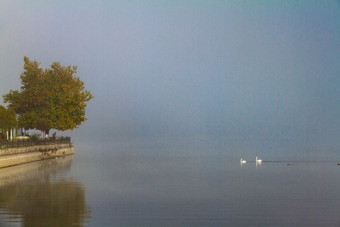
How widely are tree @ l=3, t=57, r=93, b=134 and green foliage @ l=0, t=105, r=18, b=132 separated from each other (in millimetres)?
11853

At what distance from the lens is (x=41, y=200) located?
76.9 ft

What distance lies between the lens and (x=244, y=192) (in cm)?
2942

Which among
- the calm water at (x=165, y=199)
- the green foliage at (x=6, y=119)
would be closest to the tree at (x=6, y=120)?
the green foliage at (x=6, y=119)

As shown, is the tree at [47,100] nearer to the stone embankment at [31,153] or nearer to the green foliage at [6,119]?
the stone embankment at [31,153]

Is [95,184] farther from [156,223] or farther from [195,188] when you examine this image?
[156,223]

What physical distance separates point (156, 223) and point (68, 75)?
144 ft

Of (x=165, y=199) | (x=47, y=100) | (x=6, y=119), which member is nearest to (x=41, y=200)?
(x=165, y=199)

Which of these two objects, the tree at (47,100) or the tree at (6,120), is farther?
the tree at (47,100)

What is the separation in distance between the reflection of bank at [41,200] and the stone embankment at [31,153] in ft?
13.6

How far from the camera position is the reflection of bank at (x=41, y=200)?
62.3 feet

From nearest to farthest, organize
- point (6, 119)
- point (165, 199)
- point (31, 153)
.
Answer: point (165, 199) < point (6, 119) < point (31, 153)

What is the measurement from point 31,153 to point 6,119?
435cm

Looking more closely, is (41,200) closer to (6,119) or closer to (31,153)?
(6,119)

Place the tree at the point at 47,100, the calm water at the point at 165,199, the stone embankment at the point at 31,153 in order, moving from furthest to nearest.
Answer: the tree at the point at 47,100 → the stone embankment at the point at 31,153 → the calm water at the point at 165,199
